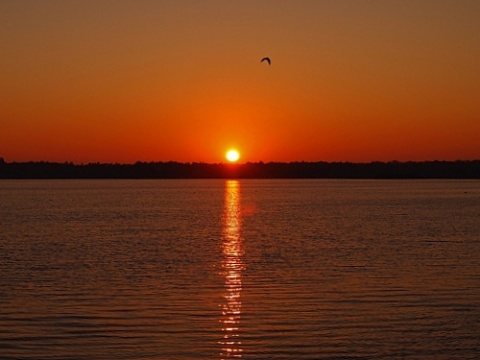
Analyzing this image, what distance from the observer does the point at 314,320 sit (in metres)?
19.5

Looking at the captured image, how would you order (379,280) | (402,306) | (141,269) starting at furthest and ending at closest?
(141,269)
(379,280)
(402,306)

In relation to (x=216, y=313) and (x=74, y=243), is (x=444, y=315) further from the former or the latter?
(x=74, y=243)

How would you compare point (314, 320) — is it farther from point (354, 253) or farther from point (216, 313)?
point (354, 253)

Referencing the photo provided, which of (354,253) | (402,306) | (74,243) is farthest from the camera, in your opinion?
(74,243)

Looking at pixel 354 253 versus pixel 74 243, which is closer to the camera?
pixel 354 253

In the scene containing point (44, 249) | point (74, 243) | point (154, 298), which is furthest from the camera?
point (74, 243)

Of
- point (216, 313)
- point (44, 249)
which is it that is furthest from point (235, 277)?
point (44, 249)

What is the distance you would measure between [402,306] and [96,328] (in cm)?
783

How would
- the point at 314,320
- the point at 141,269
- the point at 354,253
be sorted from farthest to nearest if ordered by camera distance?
the point at 354,253 → the point at 141,269 → the point at 314,320

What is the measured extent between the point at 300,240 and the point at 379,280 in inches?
685

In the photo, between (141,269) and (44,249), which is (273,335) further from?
(44,249)

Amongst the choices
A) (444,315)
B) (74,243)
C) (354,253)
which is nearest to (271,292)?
(444,315)

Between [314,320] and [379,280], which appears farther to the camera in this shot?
[379,280]

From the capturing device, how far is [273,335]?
17.9 meters
